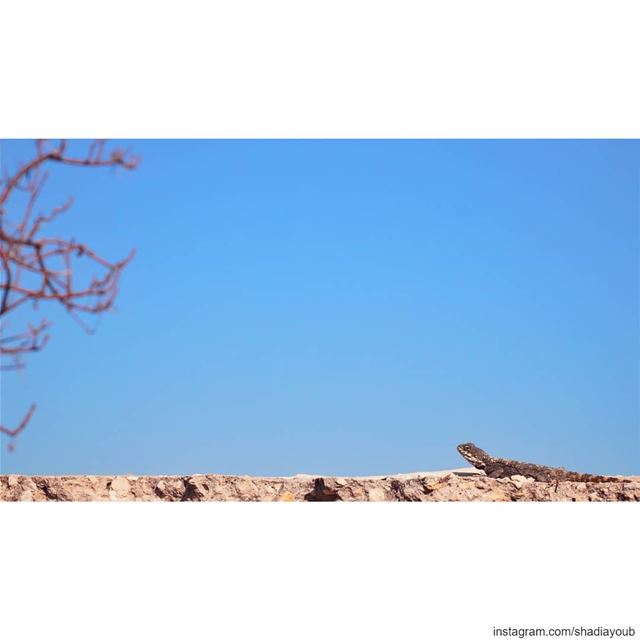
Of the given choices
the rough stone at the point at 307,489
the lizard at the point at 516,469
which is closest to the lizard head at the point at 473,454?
the lizard at the point at 516,469

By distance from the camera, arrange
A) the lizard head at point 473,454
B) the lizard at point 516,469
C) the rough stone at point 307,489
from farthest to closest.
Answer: the lizard head at point 473,454 → the lizard at point 516,469 → the rough stone at point 307,489

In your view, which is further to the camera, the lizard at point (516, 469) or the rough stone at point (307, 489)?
the lizard at point (516, 469)

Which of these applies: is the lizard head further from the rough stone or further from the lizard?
the rough stone

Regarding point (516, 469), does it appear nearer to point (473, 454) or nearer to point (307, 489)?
point (473, 454)

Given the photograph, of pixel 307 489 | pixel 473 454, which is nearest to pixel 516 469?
pixel 473 454

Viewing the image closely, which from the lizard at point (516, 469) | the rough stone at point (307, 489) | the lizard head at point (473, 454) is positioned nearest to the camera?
the rough stone at point (307, 489)

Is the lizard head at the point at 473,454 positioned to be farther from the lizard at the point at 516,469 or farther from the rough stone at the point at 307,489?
the rough stone at the point at 307,489

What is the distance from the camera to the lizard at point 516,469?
11000mm

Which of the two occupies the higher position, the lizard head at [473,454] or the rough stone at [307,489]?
the lizard head at [473,454]

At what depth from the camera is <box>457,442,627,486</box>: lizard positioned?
433 inches

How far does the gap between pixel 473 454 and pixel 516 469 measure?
1.17 meters
